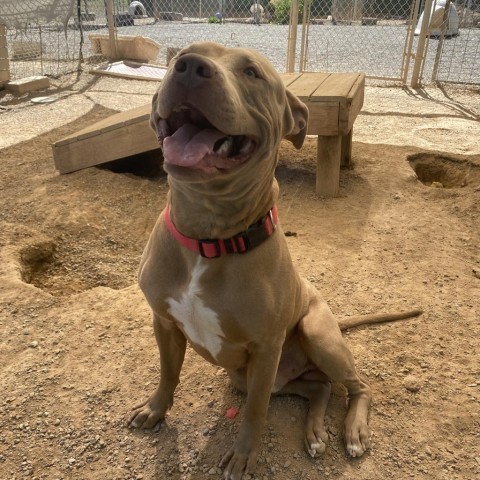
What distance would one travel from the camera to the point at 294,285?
205cm

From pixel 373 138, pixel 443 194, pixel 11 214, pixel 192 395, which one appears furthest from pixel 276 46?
pixel 192 395

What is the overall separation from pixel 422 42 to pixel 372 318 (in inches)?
301

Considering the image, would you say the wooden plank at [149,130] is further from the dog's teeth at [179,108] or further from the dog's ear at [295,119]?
the dog's teeth at [179,108]

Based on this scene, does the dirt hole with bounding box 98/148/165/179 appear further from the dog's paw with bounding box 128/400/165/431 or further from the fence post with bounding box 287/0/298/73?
the fence post with bounding box 287/0/298/73

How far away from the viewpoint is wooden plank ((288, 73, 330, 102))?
4.26 metres

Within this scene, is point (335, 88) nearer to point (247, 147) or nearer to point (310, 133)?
point (310, 133)

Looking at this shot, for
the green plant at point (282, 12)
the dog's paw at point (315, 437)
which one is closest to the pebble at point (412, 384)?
the dog's paw at point (315, 437)

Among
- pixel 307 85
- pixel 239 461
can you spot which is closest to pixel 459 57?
pixel 307 85

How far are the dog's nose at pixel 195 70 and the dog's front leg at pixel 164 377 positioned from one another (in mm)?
1036

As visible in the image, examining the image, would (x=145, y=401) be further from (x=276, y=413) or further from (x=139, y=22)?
(x=139, y=22)

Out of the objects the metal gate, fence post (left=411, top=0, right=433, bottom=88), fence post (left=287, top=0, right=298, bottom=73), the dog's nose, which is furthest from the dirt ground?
the metal gate

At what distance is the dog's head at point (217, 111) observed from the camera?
1.55 meters

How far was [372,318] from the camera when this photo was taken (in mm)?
2916

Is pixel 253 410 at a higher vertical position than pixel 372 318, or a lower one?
higher
